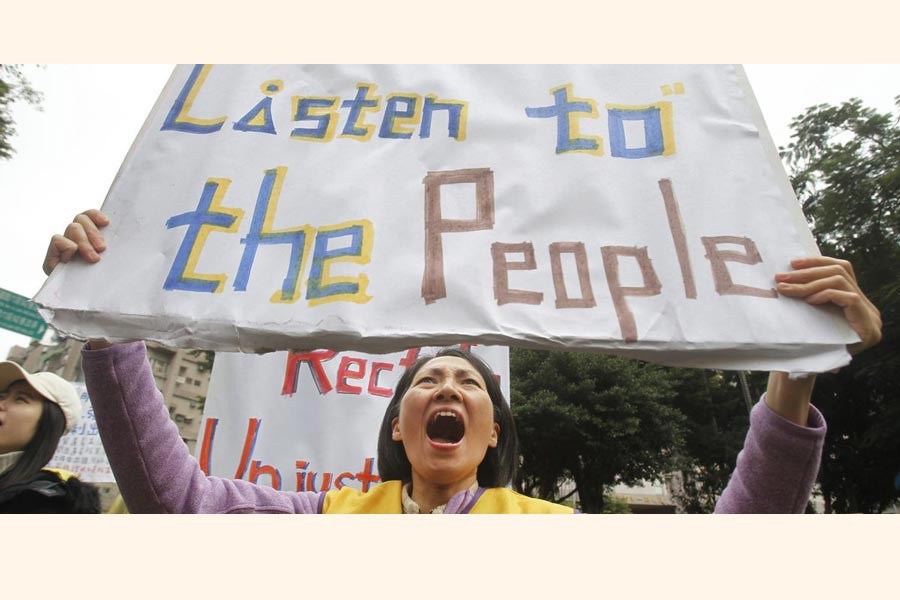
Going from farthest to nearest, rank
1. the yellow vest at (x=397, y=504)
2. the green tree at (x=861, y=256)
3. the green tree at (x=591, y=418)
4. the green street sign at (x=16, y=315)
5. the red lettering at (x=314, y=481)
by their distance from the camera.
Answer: the green tree at (x=591, y=418)
the green tree at (x=861, y=256)
the green street sign at (x=16, y=315)
the red lettering at (x=314, y=481)
the yellow vest at (x=397, y=504)

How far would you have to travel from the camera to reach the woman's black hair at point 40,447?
1.90m

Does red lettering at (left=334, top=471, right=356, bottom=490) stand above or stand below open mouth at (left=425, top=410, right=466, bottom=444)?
below

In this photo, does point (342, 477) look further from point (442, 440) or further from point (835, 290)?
point (835, 290)

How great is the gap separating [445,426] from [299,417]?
55.4 inches

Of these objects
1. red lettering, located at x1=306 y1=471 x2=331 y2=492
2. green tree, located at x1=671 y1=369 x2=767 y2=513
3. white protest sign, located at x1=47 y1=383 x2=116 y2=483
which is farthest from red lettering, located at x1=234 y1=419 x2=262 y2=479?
green tree, located at x1=671 y1=369 x2=767 y2=513

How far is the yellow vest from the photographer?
141 centimetres

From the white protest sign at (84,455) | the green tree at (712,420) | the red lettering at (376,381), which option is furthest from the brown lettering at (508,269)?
the green tree at (712,420)

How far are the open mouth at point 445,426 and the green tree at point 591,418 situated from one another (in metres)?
11.7

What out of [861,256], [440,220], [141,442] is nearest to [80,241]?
[141,442]

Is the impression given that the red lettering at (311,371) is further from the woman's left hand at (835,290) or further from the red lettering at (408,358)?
the woman's left hand at (835,290)

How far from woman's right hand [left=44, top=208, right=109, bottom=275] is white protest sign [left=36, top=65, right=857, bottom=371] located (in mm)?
32

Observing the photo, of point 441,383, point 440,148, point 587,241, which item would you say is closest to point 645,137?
point 587,241

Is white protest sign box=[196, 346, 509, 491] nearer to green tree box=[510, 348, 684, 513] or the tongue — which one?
the tongue

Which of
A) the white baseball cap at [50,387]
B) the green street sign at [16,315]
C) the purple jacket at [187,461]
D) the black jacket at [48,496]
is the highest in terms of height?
the green street sign at [16,315]
